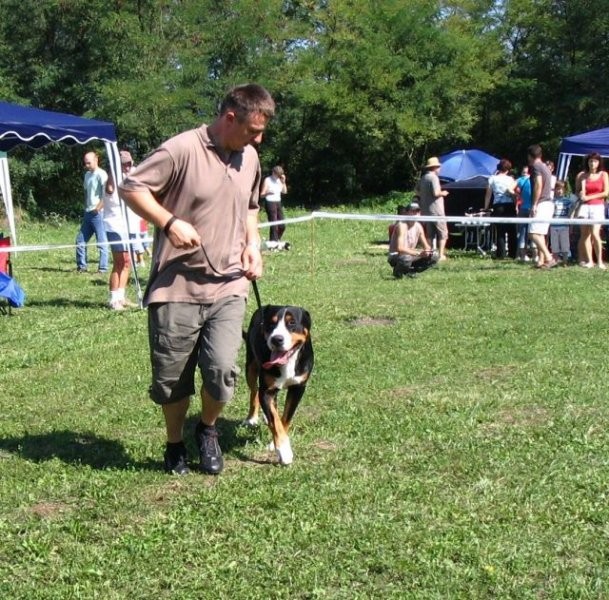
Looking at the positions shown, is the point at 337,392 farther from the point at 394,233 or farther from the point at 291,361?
the point at 394,233

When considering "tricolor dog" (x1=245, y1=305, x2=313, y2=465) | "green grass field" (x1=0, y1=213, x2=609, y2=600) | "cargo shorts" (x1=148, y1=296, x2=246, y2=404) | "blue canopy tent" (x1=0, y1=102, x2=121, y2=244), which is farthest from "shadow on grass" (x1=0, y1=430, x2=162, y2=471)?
"blue canopy tent" (x1=0, y1=102, x2=121, y2=244)

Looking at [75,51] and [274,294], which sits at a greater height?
[75,51]

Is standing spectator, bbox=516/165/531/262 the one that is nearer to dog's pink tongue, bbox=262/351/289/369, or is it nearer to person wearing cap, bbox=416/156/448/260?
person wearing cap, bbox=416/156/448/260

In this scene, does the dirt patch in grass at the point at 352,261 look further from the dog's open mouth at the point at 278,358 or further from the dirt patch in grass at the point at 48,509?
the dirt patch in grass at the point at 48,509

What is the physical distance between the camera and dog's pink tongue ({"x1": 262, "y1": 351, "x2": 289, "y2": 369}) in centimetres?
430

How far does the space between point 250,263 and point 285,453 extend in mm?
980

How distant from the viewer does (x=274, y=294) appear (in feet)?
33.7

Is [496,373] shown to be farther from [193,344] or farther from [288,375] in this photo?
[193,344]

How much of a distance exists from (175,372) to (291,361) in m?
0.62

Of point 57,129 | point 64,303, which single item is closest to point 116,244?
point 64,303

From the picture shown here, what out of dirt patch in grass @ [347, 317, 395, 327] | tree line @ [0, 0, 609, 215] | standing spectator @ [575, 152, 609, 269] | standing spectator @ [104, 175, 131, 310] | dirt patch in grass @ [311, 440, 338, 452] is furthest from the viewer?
tree line @ [0, 0, 609, 215]

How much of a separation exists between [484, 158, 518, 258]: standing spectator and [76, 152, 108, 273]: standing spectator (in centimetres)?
648

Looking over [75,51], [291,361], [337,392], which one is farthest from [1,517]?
Result: [75,51]

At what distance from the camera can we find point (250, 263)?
4.16 m
